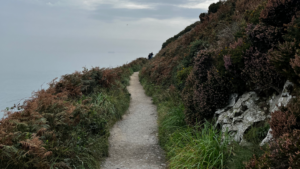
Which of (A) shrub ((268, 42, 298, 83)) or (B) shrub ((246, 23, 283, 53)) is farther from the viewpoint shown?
(B) shrub ((246, 23, 283, 53))

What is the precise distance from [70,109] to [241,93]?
471cm

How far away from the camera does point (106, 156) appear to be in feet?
19.5

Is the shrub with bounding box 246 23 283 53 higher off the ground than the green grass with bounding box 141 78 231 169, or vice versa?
the shrub with bounding box 246 23 283 53

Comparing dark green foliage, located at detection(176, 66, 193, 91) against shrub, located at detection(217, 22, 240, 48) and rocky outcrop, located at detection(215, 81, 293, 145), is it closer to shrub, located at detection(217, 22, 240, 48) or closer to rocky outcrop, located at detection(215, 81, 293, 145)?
shrub, located at detection(217, 22, 240, 48)

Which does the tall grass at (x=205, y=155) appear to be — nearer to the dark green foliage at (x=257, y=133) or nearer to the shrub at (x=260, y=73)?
the dark green foliage at (x=257, y=133)

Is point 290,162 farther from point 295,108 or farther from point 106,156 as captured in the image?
point 106,156

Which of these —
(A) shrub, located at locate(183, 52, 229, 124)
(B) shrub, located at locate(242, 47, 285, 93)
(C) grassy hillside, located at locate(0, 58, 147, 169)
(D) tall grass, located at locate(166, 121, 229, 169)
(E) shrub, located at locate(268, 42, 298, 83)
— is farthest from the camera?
(A) shrub, located at locate(183, 52, 229, 124)

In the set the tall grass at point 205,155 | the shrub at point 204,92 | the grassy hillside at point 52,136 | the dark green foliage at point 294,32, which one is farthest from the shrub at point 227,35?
the grassy hillside at point 52,136

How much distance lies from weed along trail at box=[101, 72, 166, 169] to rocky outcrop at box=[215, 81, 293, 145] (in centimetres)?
203

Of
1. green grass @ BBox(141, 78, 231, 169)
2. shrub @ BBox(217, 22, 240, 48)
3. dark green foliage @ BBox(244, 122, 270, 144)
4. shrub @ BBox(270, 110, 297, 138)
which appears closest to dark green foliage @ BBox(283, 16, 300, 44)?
shrub @ BBox(270, 110, 297, 138)

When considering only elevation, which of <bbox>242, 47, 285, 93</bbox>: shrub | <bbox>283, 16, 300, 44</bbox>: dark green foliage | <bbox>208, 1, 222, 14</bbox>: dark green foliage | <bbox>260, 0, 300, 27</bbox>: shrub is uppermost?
<bbox>208, 1, 222, 14</bbox>: dark green foliage

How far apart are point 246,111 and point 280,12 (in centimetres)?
253

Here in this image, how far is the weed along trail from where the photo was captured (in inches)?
223

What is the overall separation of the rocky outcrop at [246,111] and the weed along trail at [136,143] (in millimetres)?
2031
